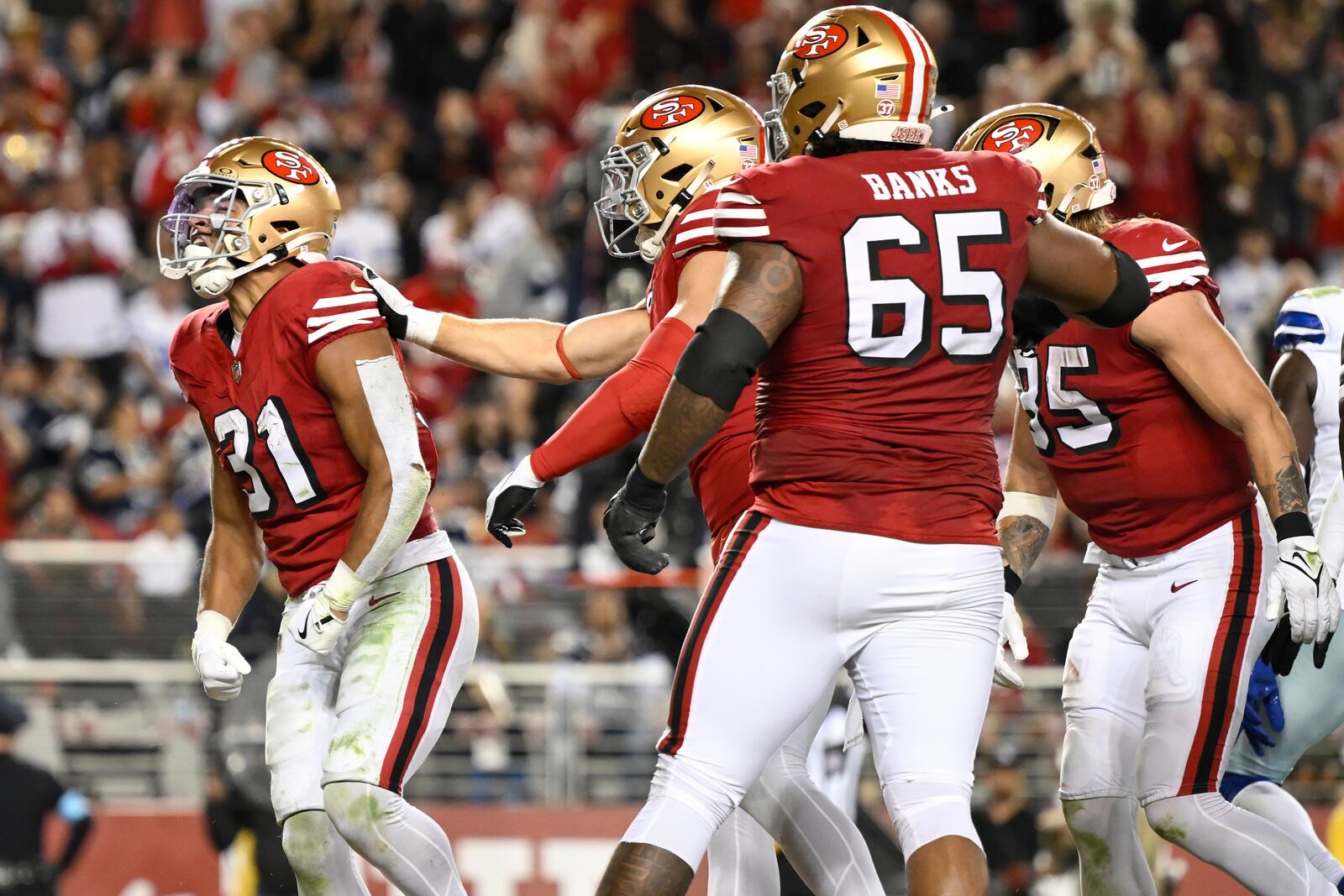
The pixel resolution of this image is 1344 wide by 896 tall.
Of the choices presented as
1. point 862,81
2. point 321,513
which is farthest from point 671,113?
point 321,513

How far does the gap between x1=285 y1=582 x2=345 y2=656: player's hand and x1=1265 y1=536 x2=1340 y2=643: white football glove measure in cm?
239

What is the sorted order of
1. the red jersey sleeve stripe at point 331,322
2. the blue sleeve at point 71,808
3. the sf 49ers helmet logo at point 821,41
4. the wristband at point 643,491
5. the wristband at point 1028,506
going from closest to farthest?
the wristband at point 643,491 < the sf 49ers helmet logo at point 821,41 < the red jersey sleeve stripe at point 331,322 < the wristband at point 1028,506 < the blue sleeve at point 71,808

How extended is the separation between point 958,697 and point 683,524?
5.58 metres

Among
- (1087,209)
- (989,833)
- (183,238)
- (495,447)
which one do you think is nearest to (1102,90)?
(495,447)

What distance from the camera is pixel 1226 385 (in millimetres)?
4816

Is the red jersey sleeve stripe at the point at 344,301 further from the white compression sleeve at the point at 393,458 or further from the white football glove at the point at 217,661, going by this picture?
the white football glove at the point at 217,661

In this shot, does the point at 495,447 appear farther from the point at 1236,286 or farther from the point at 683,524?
the point at 1236,286

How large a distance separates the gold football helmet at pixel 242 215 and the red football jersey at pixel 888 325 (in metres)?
1.61

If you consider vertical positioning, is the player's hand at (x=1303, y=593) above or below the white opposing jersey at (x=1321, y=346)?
below

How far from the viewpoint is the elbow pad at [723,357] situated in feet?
12.9

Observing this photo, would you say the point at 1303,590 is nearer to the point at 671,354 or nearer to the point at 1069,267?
the point at 1069,267

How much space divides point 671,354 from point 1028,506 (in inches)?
59.3

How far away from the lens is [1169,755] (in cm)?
493

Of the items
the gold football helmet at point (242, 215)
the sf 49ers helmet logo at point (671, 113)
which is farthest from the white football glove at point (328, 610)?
the sf 49ers helmet logo at point (671, 113)
